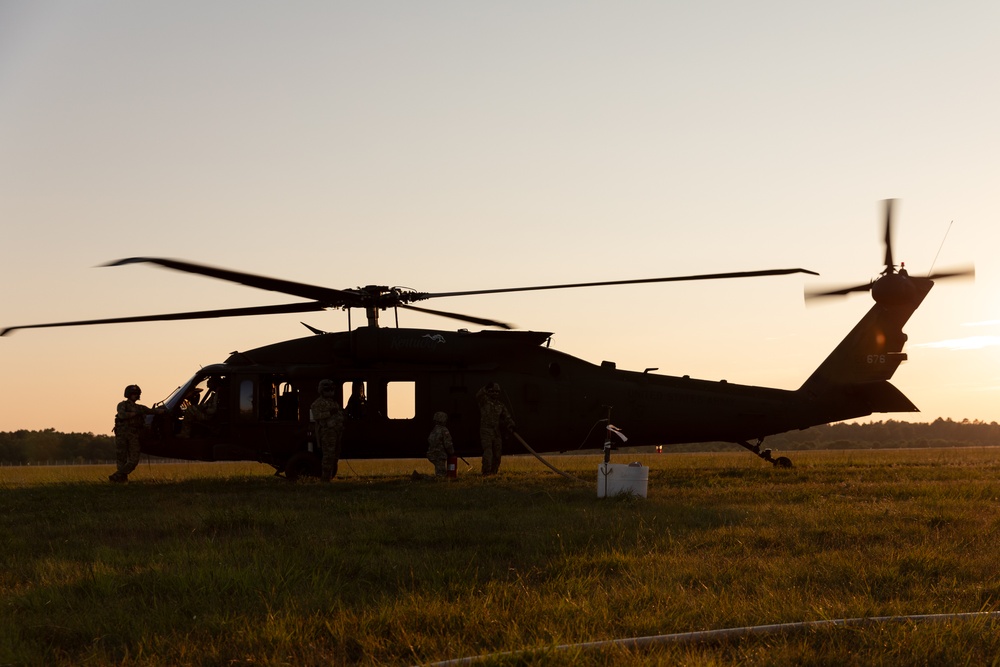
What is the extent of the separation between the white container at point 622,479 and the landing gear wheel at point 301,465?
7.51 meters

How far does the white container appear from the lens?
14523 mm

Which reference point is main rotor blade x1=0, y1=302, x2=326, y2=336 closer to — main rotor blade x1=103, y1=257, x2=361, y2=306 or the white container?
main rotor blade x1=103, y1=257, x2=361, y2=306

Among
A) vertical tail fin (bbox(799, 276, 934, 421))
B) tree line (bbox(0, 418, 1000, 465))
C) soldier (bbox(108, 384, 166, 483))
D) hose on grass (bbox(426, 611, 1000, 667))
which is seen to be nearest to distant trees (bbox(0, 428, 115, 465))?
tree line (bbox(0, 418, 1000, 465))

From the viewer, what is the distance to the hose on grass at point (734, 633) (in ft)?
17.8

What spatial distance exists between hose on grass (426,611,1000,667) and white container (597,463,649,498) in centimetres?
803

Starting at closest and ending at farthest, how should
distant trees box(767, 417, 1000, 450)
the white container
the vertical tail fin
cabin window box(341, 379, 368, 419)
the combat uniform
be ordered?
1. the white container
2. the combat uniform
3. cabin window box(341, 379, 368, 419)
4. the vertical tail fin
5. distant trees box(767, 417, 1000, 450)

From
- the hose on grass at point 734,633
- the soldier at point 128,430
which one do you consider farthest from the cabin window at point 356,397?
the hose on grass at point 734,633

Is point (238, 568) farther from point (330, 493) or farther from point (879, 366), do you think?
point (879, 366)

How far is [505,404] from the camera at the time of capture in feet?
67.4

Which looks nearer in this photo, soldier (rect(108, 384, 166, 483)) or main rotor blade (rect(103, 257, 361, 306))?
main rotor blade (rect(103, 257, 361, 306))

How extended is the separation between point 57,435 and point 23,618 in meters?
79.3

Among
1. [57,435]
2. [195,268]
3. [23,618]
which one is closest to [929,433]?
[57,435]

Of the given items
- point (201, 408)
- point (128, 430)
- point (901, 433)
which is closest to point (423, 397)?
point (201, 408)

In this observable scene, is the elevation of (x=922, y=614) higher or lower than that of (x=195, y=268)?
lower
